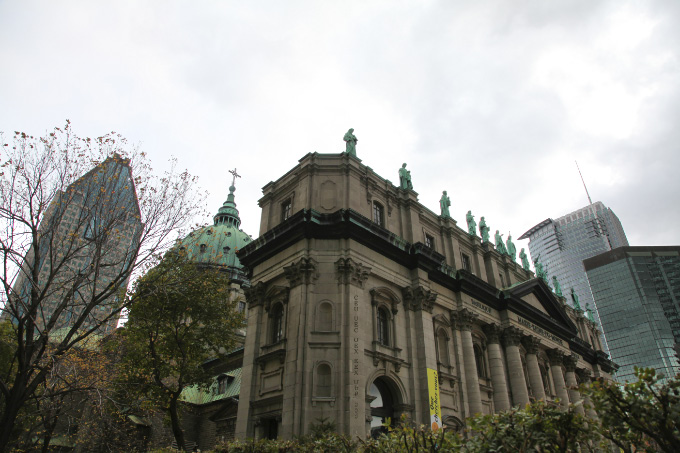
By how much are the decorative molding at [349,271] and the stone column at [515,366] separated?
16852mm

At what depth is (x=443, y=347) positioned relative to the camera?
31750 millimetres

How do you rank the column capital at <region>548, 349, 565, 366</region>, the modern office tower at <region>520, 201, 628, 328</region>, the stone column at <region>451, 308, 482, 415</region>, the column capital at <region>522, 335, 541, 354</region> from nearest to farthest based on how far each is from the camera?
the stone column at <region>451, 308, 482, 415</region> → the column capital at <region>522, 335, 541, 354</region> → the column capital at <region>548, 349, 565, 366</region> → the modern office tower at <region>520, 201, 628, 328</region>

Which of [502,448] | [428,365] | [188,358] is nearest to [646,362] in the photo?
[428,365]

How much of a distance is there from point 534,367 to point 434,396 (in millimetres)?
16186

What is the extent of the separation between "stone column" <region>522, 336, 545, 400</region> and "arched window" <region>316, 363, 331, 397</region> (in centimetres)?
2210

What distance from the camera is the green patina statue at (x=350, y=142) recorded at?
109ft

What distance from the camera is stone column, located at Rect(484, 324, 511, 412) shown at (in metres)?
33.5

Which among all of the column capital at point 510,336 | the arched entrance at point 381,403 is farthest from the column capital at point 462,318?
the arched entrance at point 381,403

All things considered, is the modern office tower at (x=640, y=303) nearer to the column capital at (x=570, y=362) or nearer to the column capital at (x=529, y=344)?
the column capital at (x=570, y=362)

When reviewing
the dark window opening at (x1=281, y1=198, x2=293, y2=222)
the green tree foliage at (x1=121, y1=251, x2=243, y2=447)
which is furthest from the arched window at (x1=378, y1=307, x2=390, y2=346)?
the dark window opening at (x1=281, y1=198, x2=293, y2=222)

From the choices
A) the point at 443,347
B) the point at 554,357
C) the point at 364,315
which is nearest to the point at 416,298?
the point at 443,347

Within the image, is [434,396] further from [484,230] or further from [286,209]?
[484,230]

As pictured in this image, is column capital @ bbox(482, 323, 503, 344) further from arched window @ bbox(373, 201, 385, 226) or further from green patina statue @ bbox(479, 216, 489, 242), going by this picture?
arched window @ bbox(373, 201, 385, 226)

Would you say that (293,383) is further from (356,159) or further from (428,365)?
(356,159)
